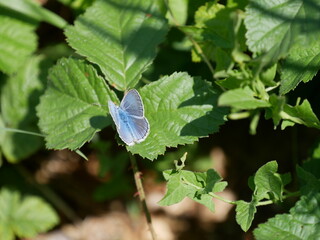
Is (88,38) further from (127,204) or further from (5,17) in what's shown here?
(127,204)

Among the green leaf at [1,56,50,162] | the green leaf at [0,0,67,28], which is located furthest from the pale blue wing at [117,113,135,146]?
the green leaf at [1,56,50,162]

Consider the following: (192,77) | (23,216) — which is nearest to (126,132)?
(192,77)

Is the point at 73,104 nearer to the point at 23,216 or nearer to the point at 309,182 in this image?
the point at 309,182

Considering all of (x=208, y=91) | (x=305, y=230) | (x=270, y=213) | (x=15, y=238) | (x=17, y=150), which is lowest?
(x=15, y=238)

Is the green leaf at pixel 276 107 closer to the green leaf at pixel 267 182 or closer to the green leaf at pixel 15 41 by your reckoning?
the green leaf at pixel 267 182

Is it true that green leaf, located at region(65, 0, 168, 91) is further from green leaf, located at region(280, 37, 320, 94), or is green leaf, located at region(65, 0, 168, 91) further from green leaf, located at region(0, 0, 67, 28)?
green leaf, located at region(280, 37, 320, 94)

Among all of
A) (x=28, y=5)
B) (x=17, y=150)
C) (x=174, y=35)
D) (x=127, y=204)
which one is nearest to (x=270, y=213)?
(x=127, y=204)
